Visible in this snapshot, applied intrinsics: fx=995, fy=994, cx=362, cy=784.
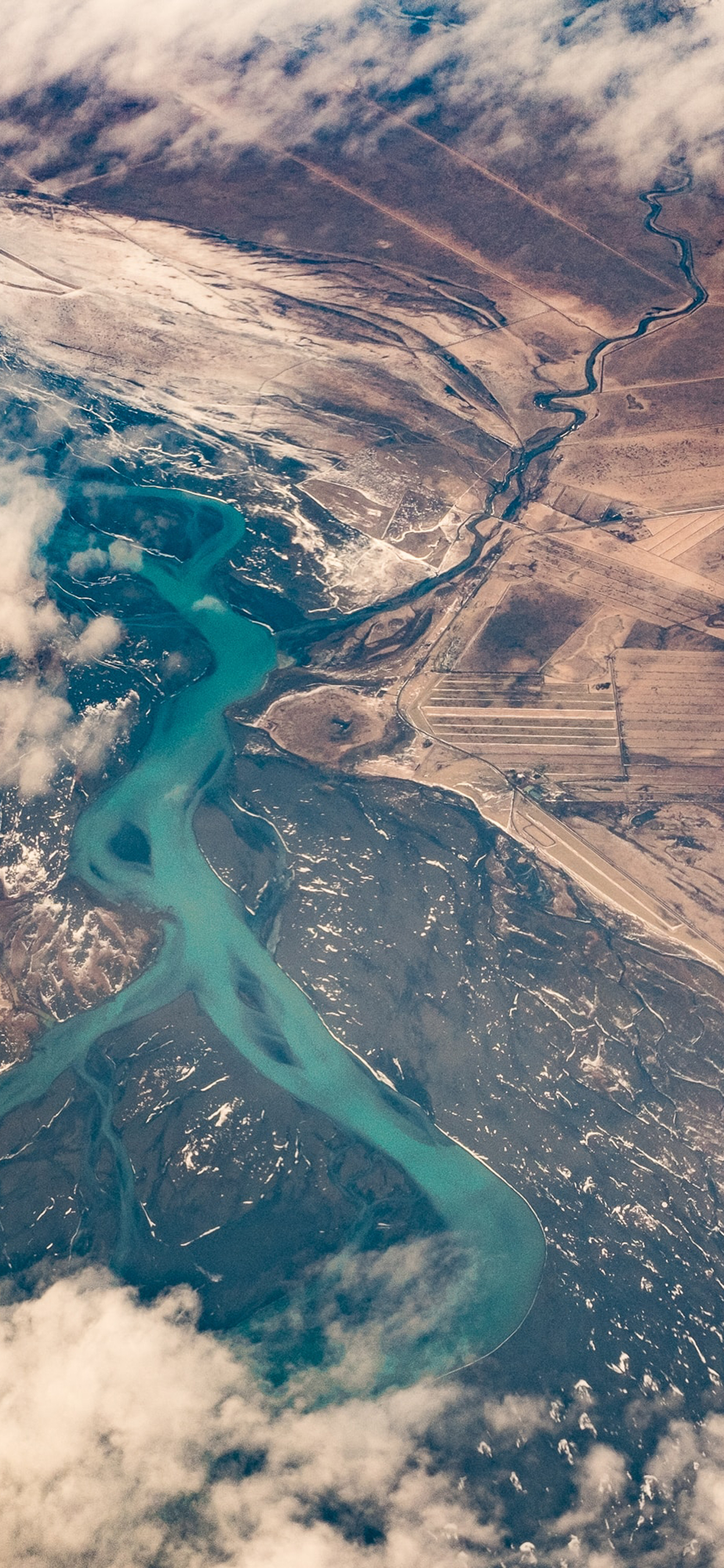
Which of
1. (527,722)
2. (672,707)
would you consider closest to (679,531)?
(672,707)

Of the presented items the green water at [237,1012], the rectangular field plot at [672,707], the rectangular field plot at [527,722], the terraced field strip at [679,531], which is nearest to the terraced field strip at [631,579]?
the terraced field strip at [679,531]

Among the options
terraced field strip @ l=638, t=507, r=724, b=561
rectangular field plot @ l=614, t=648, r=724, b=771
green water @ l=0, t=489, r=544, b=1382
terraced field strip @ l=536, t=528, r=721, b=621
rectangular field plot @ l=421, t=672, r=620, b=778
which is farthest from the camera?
terraced field strip @ l=638, t=507, r=724, b=561

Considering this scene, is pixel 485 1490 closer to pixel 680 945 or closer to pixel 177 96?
pixel 680 945

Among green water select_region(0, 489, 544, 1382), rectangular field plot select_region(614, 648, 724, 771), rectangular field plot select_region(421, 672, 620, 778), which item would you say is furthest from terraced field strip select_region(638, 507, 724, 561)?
green water select_region(0, 489, 544, 1382)

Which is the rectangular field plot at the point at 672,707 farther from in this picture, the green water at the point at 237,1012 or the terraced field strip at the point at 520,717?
the green water at the point at 237,1012

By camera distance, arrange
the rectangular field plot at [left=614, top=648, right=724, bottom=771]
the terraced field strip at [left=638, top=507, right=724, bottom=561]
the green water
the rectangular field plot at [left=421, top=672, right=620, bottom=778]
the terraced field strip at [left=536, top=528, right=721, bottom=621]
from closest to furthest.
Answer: the green water, the rectangular field plot at [left=421, top=672, right=620, bottom=778], the rectangular field plot at [left=614, top=648, right=724, bottom=771], the terraced field strip at [left=536, top=528, right=721, bottom=621], the terraced field strip at [left=638, top=507, right=724, bottom=561]

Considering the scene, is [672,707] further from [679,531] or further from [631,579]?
[679,531]

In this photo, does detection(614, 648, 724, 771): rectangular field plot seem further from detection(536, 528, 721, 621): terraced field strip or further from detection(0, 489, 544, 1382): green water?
detection(0, 489, 544, 1382): green water
